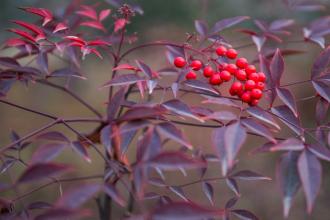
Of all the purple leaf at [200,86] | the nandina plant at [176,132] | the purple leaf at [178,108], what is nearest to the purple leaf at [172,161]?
the nandina plant at [176,132]

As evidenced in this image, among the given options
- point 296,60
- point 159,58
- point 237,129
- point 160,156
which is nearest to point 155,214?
point 160,156

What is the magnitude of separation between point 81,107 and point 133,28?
596 millimetres

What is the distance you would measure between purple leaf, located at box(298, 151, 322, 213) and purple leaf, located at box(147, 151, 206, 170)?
0.52 feet

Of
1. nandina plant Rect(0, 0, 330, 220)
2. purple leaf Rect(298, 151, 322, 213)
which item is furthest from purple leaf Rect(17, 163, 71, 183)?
purple leaf Rect(298, 151, 322, 213)

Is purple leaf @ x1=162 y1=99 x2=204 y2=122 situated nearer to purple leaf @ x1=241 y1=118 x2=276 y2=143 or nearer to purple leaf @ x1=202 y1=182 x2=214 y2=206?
purple leaf @ x1=241 y1=118 x2=276 y2=143

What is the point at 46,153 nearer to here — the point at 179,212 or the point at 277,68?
the point at 179,212

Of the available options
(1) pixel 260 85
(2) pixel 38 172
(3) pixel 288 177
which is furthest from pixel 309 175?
(2) pixel 38 172

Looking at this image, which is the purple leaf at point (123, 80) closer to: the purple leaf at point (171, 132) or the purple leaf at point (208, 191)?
the purple leaf at point (171, 132)

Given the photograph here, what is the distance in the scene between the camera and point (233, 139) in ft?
2.15

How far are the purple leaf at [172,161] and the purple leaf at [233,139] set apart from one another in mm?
55

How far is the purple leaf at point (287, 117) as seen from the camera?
0.81 meters

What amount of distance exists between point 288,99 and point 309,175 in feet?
0.79

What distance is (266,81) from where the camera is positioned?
91 centimetres

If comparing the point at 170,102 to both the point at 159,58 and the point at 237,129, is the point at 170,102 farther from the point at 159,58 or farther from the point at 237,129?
the point at 159,58
